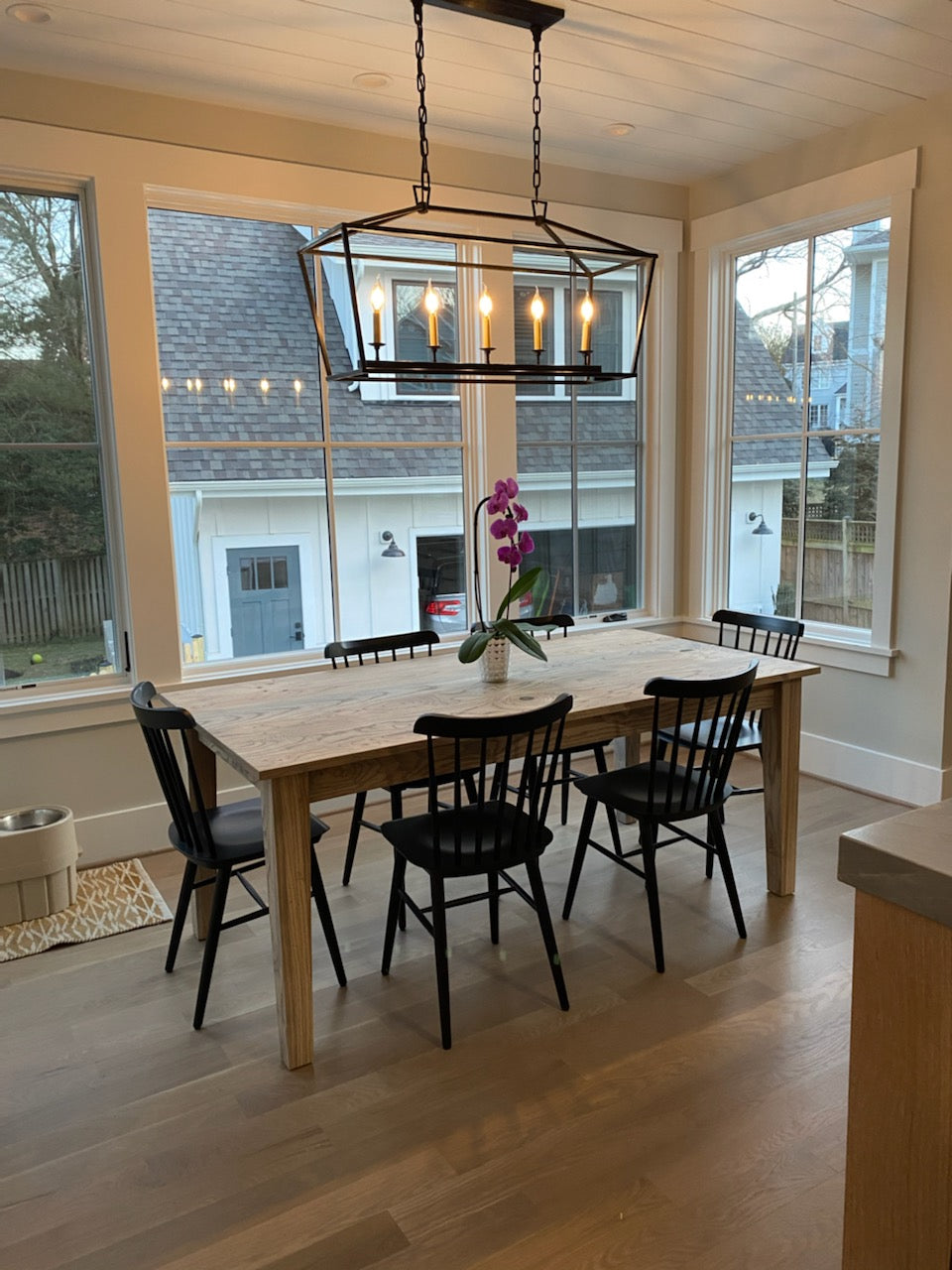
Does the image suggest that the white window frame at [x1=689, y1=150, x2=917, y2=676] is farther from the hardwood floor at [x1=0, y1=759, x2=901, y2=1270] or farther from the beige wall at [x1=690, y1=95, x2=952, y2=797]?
the hardwood floor at [x1=0, y1=759, x2=901, y2=1270]

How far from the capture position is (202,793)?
2.65 m

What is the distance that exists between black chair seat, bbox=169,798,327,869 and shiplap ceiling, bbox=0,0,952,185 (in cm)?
231

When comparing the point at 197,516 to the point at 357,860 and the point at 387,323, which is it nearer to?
the point at 387,323

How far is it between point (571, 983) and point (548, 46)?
9.44 feet

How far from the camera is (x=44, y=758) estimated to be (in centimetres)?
332

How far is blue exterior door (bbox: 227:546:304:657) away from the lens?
12.2 ft

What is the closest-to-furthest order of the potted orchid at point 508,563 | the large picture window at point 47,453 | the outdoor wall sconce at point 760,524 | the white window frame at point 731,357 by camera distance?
1. the potted orchid at point 508,563
2. the large picture window at point 47,453
3. the white window frame at point 731,357
4. the outdoor wall sconce at point 760,524

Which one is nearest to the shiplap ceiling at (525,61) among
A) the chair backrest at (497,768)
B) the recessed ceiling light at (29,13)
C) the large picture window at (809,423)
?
the recessed ceiling light at (29,13)

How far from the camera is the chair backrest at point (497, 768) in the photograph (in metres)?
2.16

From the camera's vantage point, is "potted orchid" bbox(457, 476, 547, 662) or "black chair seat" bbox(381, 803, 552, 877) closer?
"black chair seat" bbox(381, 803, 552, 877)

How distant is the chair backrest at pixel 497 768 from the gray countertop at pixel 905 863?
3.65ft

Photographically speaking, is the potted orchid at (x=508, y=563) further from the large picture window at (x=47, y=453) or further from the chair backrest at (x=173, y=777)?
the large picture window at (x=47, y=453)

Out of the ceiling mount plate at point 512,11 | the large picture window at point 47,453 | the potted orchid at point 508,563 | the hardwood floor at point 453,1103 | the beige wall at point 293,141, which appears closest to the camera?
the hardwood floor at point 453,1103

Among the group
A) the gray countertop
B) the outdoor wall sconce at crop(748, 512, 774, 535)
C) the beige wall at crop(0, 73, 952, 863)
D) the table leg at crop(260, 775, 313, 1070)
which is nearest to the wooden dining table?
the table leg at crop(260, 775, 313, 1070)
